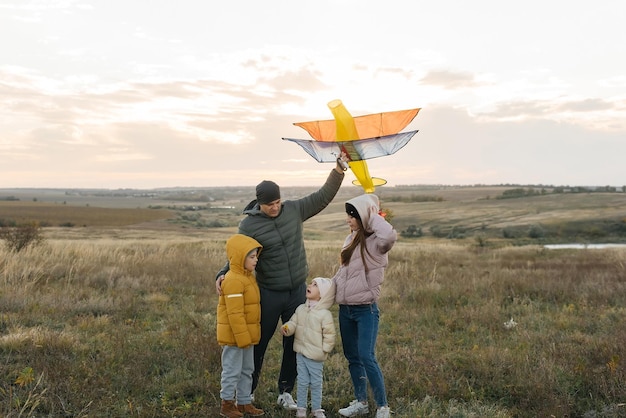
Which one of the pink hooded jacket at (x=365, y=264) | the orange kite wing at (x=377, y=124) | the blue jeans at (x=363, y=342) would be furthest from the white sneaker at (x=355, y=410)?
the orange kite wing at (x=377, y=124)

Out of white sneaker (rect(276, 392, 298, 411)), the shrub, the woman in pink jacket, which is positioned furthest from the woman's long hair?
the shrub

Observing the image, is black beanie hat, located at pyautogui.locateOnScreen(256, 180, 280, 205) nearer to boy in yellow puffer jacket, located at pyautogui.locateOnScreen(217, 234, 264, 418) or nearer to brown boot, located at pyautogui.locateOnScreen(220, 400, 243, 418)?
boy in yellow puffer jacket, located at pyautogui.locateOnScreen(217, 234, 264, 418)

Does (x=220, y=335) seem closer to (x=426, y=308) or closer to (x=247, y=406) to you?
(x=247, y=406)

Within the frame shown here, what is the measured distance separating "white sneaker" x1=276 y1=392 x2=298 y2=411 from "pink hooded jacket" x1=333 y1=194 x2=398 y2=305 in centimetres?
115

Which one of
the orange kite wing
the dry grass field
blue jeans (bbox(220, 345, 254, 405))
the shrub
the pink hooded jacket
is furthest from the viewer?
the shrub

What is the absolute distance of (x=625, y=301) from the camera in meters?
9.12

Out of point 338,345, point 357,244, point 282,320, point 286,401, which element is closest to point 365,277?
point 357,244

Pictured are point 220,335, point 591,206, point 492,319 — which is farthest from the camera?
point 591,206

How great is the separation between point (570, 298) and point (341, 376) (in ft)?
20.4

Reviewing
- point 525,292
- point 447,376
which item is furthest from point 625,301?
point 447,376

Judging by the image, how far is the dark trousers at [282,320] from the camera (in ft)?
14.9

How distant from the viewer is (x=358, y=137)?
434 centimetres

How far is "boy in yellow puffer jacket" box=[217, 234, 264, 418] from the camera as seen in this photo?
4215 millimetres

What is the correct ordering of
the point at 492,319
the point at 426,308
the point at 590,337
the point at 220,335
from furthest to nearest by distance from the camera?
the point at 426,308, the point at 492,319, the point at 590,337, the point at 220,335
